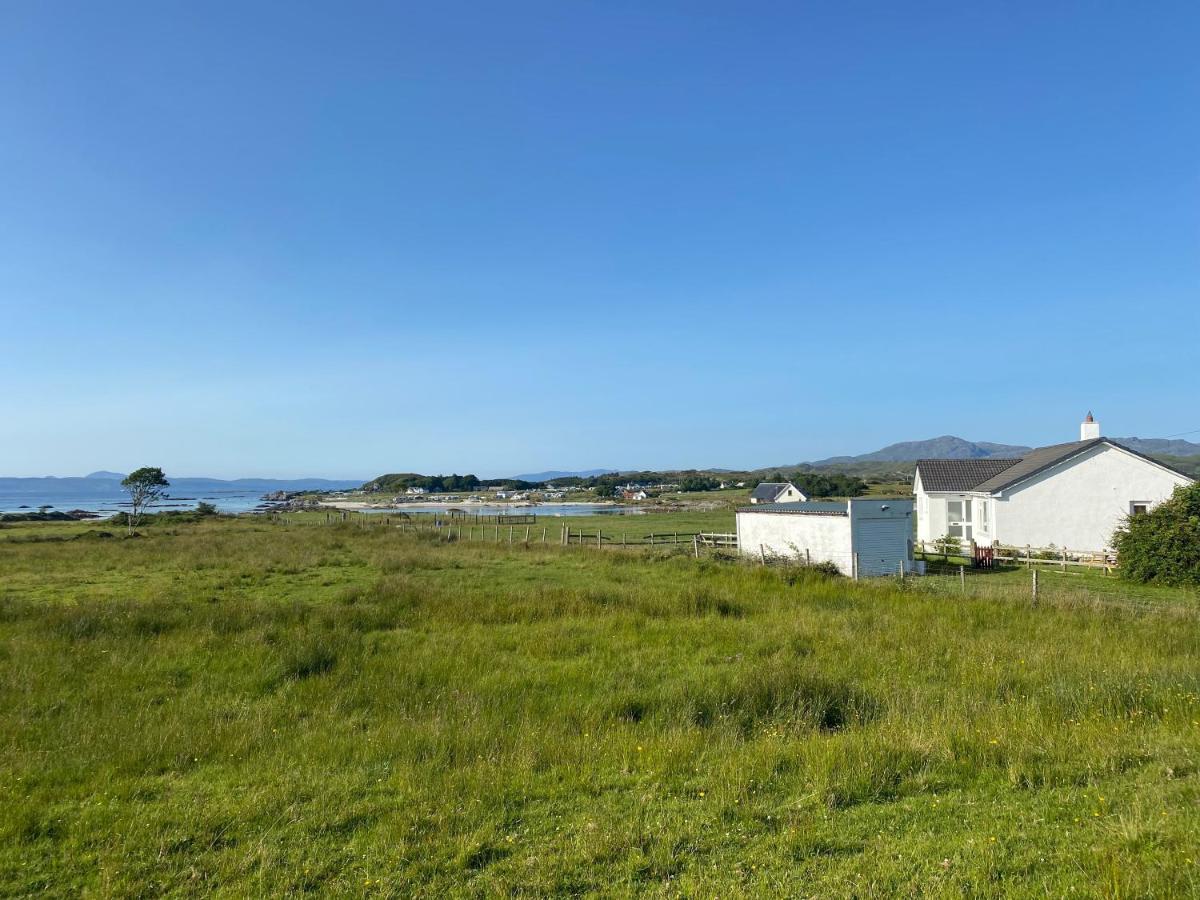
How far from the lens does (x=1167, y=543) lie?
839 inches

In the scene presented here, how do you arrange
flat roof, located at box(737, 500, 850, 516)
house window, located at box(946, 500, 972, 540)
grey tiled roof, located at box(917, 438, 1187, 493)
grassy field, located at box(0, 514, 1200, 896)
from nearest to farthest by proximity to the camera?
grassy field, located at box(0, 514, 1200, 896)
flat roof, located at box(737, 500, 850, 516)
grey tiled roof, located at box(917, 438, 1187, 493)
house window, located at box(946, 500, 972, 540)

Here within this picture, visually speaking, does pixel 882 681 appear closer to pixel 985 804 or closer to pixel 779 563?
pixel 985 804

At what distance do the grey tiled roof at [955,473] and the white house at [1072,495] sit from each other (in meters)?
1.55

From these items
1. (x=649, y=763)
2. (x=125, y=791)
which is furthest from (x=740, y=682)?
(x=125, y=791)

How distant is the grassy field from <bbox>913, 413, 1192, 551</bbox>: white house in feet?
50.7

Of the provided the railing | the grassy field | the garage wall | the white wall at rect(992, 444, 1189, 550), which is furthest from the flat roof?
the grassy field

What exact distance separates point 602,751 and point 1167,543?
23050 millimetres

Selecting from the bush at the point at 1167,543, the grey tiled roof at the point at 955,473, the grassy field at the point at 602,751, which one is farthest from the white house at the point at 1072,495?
the grassy field at the point at 602,751

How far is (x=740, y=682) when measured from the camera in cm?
945

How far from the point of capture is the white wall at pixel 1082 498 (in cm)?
2745

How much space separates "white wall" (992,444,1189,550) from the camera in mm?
27453

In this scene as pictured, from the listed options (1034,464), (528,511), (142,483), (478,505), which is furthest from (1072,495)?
(478,505)

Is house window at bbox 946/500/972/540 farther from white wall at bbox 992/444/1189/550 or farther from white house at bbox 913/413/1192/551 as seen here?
white wall at bbox 992/444/1189/550

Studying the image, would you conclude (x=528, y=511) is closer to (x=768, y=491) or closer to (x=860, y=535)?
(x=768, y=491)
